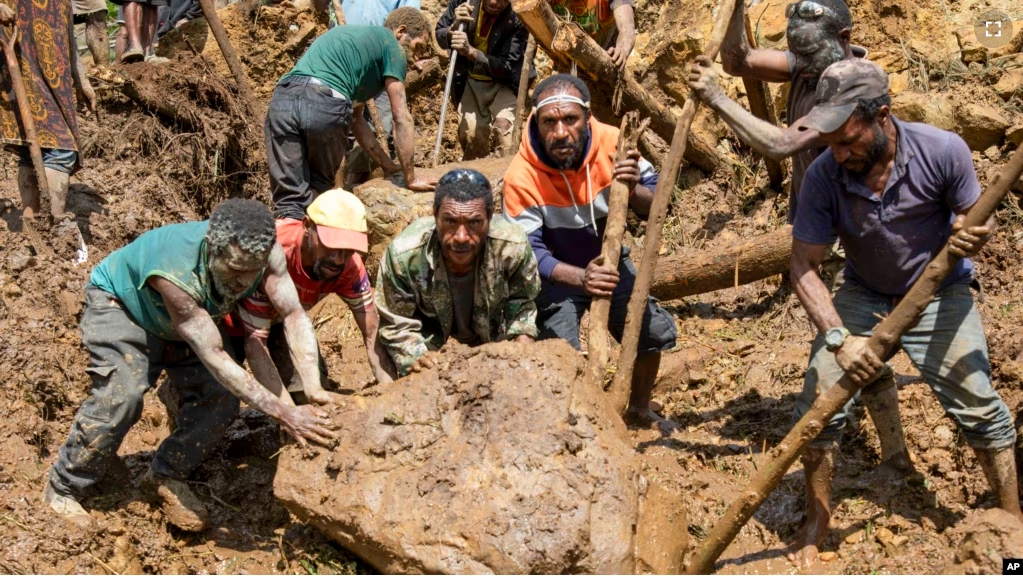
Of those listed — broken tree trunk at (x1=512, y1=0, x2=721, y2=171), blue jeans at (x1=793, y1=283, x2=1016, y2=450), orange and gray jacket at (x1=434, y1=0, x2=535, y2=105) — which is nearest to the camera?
blue jeans at (x1=793, y1=283, x2=1016, y2=450)

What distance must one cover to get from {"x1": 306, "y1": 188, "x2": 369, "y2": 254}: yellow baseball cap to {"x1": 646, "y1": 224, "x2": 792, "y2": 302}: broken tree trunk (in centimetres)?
250

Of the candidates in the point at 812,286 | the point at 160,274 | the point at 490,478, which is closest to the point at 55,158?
the point at 160,274

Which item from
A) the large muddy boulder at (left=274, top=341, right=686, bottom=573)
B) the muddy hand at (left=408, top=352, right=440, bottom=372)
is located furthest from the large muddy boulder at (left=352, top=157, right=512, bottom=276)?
the large muddy boulder at (left=274, top=341, right=686, bottom=573)

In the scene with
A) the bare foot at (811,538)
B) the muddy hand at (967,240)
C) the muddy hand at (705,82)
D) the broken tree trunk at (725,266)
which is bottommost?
the bare foot at (811,538)

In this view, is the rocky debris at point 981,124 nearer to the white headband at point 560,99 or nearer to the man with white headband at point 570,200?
the man with white headband at point 570,200

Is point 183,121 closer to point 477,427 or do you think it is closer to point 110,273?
point 110,273

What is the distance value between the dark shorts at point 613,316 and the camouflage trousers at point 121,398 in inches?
66.4

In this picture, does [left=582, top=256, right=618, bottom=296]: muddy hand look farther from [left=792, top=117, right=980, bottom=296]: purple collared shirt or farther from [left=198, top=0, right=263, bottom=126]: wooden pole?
[left=198, top=0, right=263, bottom=126]: wooden pole

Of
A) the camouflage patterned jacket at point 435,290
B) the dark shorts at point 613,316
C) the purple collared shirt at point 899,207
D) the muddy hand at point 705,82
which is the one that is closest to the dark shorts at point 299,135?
the camouflage patterned jacket at point 435,290

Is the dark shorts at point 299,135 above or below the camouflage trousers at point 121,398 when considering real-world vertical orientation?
above

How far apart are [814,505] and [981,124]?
11.7 ft

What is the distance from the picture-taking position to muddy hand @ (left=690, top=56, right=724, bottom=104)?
452 cm

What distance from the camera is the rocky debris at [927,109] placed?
22.5 feet

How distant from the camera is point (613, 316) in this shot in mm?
5441
